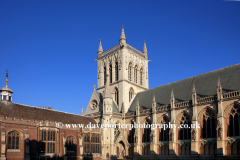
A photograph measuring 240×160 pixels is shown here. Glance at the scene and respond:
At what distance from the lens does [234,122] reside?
38.3 metres

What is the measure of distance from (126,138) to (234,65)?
1012 inches

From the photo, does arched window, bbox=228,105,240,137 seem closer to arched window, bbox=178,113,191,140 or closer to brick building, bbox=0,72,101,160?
arched window, bbox=178,113,191,140

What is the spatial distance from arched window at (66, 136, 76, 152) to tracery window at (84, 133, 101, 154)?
97.6 inches

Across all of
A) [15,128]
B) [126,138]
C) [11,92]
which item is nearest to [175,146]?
[126,138]

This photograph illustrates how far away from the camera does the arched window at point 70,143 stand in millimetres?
46237

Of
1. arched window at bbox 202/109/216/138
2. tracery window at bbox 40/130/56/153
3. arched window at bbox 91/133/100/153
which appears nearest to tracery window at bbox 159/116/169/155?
arched window at bbox 202/109/216/138

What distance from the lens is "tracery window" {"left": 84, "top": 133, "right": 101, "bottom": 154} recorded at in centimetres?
4881

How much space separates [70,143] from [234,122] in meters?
27.5

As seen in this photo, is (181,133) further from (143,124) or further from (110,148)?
(110,148)

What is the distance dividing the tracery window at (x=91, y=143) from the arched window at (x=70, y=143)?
248 centimetres

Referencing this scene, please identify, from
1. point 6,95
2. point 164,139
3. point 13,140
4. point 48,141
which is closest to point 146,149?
point 164,139

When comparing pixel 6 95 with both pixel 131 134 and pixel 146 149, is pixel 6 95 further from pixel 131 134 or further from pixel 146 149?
Answer: pixel 146 149

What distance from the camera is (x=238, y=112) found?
38094 millimetres

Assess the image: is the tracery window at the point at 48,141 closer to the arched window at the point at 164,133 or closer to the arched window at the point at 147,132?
the arched window at the point at 147,132
